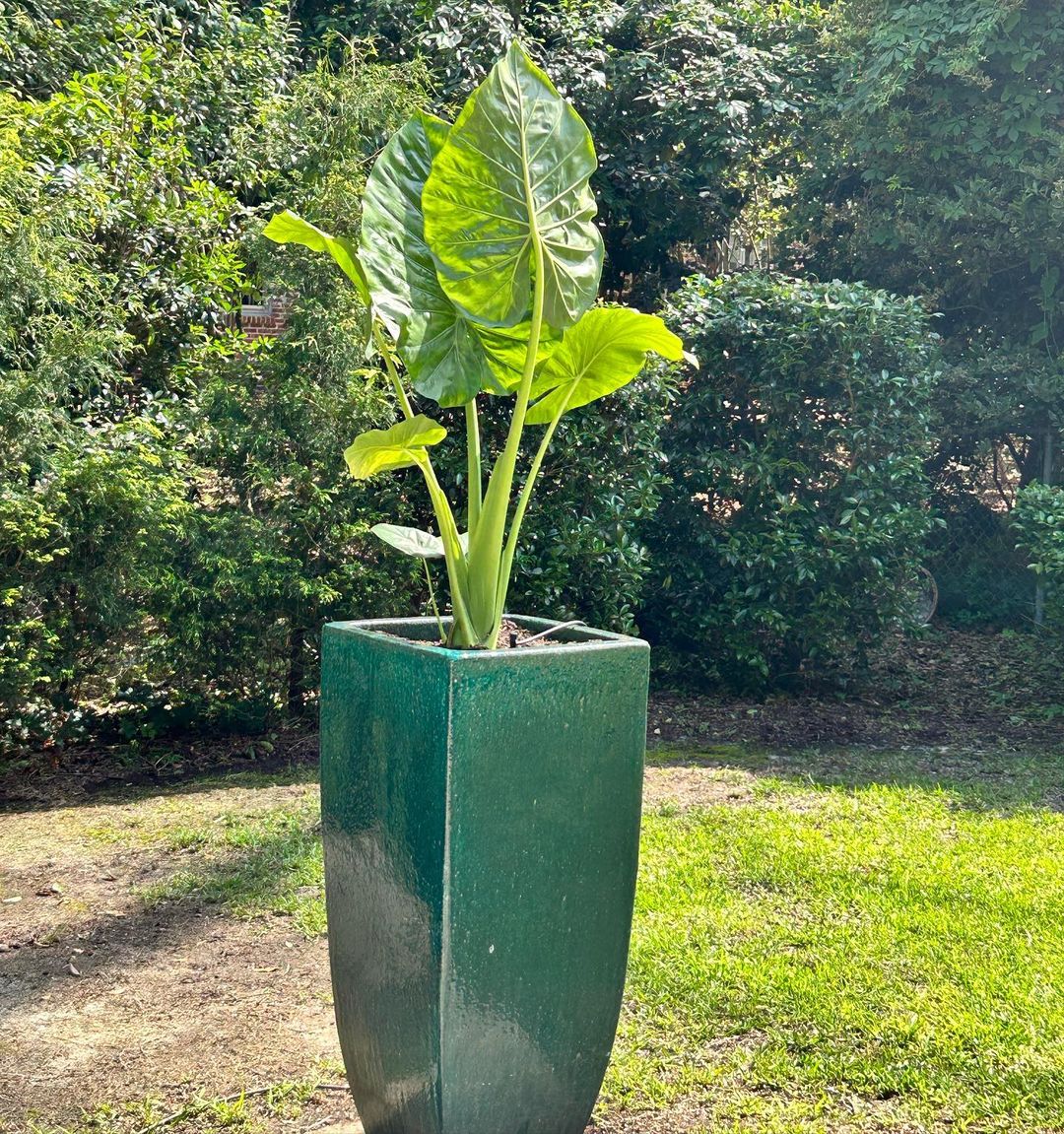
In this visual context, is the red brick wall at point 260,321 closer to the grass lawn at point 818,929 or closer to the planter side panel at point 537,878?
the grass lawn at point 818,929

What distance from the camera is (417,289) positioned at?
93.9 inches

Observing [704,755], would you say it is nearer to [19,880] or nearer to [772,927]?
[772,927]

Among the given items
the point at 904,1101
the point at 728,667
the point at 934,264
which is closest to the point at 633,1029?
the point at 904,1101

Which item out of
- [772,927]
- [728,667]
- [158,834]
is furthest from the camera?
[728,667]

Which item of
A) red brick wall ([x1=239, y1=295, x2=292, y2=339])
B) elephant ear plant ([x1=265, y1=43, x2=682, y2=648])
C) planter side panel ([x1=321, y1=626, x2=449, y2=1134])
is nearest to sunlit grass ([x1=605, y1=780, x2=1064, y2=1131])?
planter side panel ([x1=321, y1=626, x2=449, y2=1134])

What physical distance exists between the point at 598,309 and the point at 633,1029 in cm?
192

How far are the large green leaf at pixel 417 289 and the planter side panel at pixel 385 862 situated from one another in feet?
Result: 1.96

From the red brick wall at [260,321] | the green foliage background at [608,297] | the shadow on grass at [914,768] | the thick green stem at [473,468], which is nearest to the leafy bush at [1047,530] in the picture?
the green foliage background at [608,297]

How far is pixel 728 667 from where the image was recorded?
701cm

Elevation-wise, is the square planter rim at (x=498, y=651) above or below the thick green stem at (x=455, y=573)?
below

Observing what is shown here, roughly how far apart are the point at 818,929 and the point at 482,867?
1.95 meters

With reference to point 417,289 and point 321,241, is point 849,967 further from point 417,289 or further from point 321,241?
point 321,241

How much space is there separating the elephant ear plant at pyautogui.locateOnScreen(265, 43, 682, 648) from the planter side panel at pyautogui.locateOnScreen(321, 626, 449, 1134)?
0.23m

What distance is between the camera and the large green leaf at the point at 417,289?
7.70 ft
